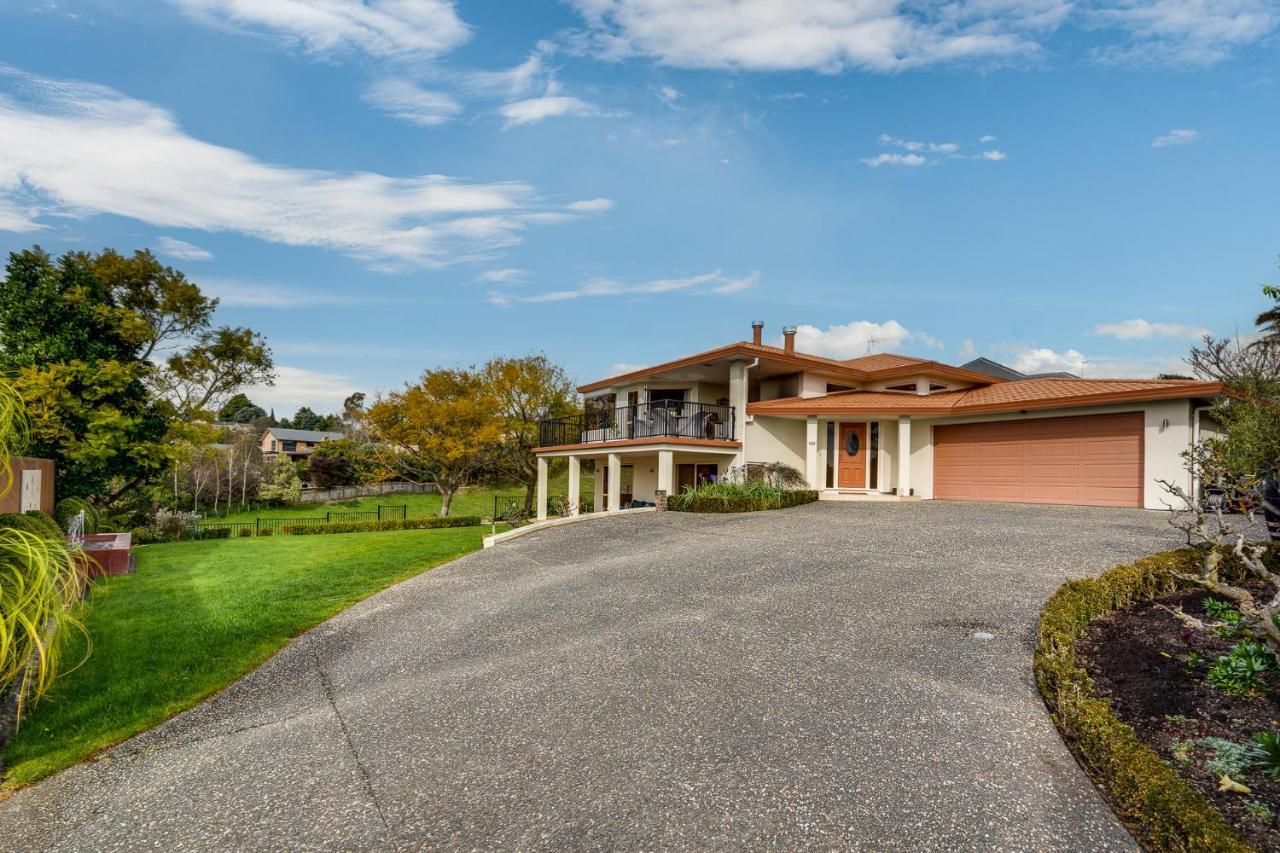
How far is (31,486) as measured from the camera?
14195 mm

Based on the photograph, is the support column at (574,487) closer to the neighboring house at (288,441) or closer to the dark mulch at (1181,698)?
the dark mulch at (1181,698)

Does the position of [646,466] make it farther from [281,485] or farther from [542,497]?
[281,485]

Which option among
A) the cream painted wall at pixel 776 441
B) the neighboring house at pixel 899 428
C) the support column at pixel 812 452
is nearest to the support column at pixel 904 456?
the neighboring house at pixel 899 428

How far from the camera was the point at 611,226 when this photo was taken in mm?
15195

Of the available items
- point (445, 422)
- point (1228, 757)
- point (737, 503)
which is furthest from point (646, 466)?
point (1228, 757)

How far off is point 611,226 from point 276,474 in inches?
1261

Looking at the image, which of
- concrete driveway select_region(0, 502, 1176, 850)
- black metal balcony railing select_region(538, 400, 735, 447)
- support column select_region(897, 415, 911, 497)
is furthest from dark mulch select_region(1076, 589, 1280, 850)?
black metal balcony railing select_region(538, 400, 735, 447)

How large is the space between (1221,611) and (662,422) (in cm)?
1411

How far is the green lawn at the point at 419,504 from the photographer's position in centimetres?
3244

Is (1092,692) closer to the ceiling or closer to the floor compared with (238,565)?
closer to the ceiling

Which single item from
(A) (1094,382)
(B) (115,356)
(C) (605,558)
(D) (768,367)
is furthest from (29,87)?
(A) (1094,382)

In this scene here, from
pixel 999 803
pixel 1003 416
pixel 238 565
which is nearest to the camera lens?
pixel 999 803

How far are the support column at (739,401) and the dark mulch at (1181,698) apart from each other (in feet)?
42.0

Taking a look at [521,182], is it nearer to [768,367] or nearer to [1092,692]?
[768,367]
